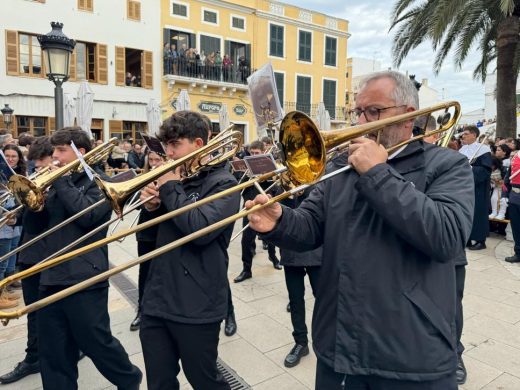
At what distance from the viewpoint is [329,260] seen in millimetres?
1782

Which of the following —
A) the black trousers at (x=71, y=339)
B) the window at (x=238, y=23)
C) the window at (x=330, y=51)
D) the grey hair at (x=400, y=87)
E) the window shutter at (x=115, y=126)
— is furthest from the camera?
the window at (x=330, y=51)

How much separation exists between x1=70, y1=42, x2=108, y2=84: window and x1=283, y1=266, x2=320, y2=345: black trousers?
17285 millimetres

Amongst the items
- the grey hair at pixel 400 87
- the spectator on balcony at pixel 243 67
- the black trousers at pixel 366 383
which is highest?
the spectator on balcony at pixel 243 67

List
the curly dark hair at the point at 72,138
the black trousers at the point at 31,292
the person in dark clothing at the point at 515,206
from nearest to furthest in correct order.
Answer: the curly dark hair at the point at 72,138
the black trousers at the point at 31,292
the person in dark clothing at the point at 515,206

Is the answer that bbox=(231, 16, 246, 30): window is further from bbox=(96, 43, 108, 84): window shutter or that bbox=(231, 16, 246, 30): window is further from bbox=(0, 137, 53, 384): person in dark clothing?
bbox=(0, 137, 53, 384): person in dark clothing

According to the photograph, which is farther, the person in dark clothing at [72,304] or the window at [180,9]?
the window at [180,9]

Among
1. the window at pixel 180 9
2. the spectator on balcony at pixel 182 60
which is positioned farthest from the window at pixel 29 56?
the window at pixel 180 9

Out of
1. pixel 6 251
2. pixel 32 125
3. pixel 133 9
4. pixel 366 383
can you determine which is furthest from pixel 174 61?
pixel 366 383

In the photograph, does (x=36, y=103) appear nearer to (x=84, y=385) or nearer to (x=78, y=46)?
(x=78, y=46)

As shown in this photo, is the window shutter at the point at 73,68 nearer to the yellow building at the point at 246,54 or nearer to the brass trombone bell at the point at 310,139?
the yellow building at the point at 246,54

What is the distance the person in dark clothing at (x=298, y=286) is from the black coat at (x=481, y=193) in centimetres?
475

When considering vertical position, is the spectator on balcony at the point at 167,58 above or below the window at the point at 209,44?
below

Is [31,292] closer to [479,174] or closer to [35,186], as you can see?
[35,186]

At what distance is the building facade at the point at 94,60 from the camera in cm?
1620
